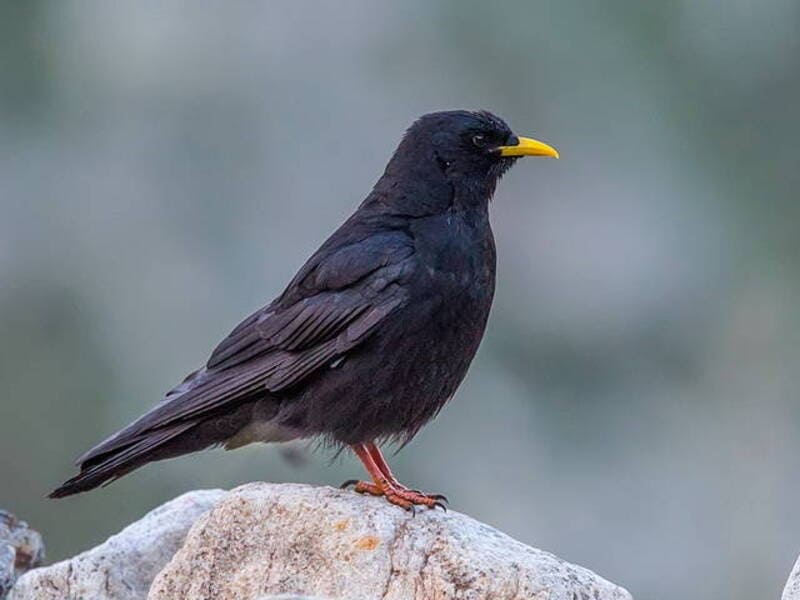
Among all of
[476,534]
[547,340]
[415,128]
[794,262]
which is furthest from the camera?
[794,262]

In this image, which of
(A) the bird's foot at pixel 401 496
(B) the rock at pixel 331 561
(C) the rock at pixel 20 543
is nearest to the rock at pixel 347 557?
(B) the rock at pixel 331 561

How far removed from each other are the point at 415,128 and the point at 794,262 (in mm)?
8797

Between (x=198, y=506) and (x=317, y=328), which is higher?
(x=317, y=328)

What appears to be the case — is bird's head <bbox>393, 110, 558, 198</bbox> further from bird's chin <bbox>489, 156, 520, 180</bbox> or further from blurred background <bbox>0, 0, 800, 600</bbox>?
blurred background <bbox>0, 0, 800, 600</bbox>

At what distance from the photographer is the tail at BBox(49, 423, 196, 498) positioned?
8.91 metres

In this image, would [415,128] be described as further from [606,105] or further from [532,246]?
[606,105]

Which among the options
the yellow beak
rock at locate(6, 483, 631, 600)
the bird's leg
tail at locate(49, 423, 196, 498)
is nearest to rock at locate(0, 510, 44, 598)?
tail at locate(49, 423, 196, 498)

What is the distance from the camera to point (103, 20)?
20.0 meters

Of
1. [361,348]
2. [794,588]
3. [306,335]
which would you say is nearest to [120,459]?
[306,335]

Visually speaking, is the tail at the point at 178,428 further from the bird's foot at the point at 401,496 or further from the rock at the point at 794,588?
the rock at the point at 794,588

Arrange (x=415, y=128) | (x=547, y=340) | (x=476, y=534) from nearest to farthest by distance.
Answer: (x=476, y=534)
(x=415, y=128)
(x=547, y=340)

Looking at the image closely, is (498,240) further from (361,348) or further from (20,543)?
(20,543)

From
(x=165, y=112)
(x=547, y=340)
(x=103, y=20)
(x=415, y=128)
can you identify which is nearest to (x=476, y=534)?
(x=415, y=128)

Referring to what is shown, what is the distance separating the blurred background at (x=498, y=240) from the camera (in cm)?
1516
